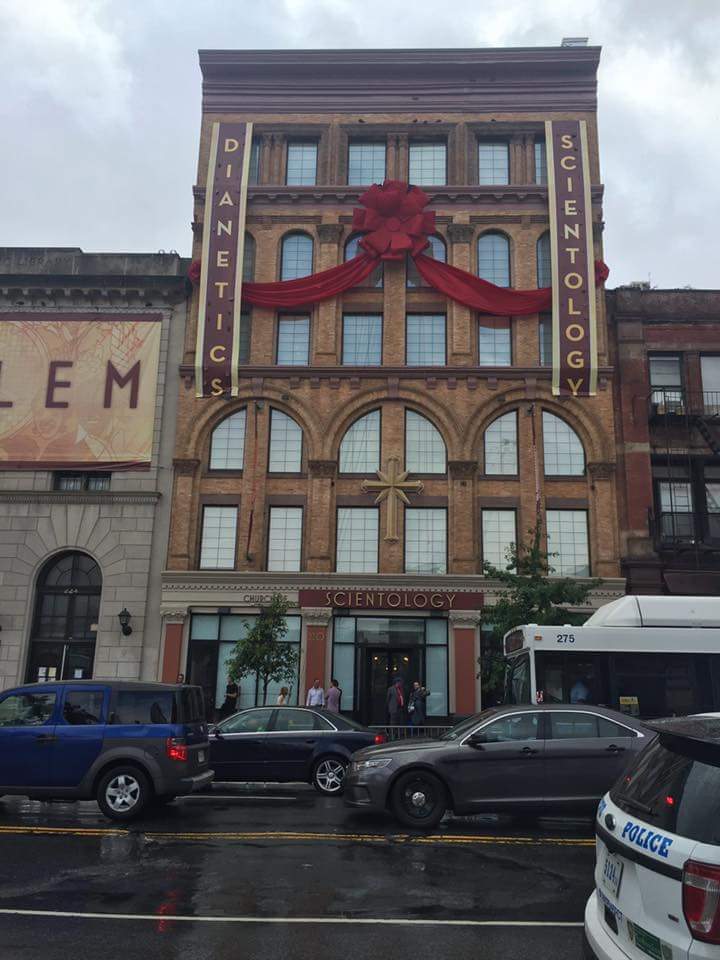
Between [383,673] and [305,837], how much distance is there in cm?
1580

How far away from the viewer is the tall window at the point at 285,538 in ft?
89.5

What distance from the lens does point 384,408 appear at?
2830 cm

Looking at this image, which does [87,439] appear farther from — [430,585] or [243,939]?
[243,939]

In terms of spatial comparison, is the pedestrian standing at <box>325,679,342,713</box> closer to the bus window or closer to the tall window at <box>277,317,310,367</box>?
the bus window

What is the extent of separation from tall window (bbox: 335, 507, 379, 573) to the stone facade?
5742mm

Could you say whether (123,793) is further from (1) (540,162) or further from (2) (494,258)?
(1) (540,162)

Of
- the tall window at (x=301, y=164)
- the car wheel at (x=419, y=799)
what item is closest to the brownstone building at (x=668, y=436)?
the tall window at (x=301, y=164)

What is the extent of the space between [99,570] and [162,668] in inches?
160

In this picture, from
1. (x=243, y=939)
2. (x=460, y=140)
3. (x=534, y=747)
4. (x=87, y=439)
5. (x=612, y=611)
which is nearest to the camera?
(x=243, y=939)

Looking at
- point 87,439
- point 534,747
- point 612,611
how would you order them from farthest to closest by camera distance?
point 87,439 < point 612,611 < point 534,747

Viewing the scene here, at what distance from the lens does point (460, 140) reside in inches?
1208

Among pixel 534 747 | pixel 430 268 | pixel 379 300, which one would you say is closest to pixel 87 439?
pixel 379 300

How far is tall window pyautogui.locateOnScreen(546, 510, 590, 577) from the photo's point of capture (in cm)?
2691

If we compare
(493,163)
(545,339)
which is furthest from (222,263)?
(545,339)
